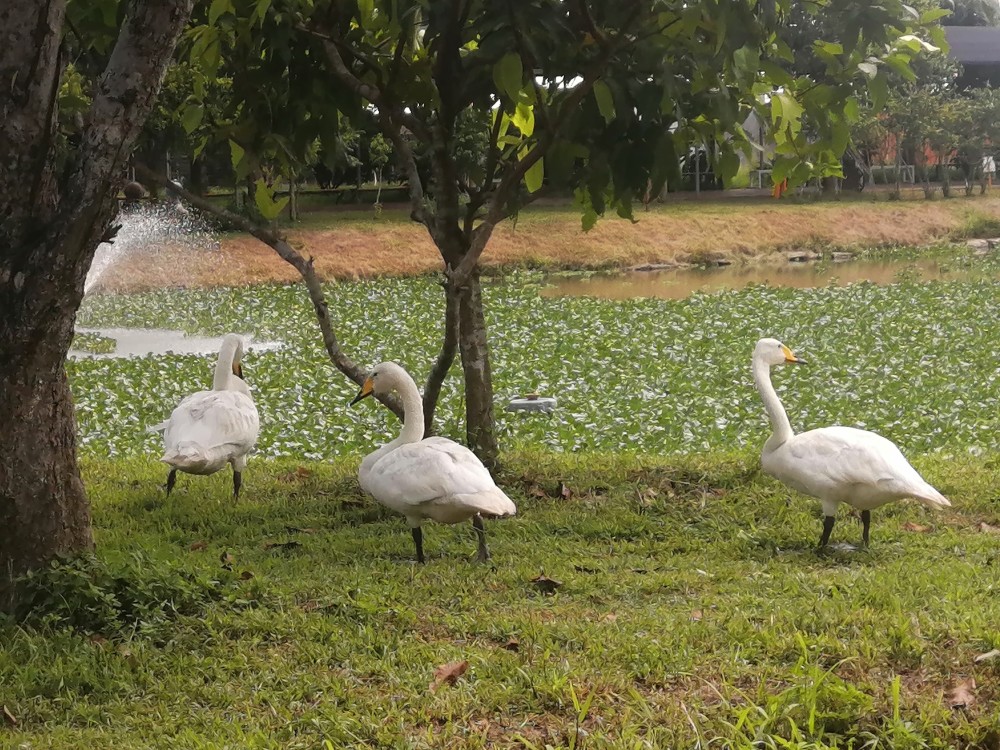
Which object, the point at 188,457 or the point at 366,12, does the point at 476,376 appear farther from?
the point at 366,12

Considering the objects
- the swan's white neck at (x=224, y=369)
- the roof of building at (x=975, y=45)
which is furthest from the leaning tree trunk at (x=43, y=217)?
the roof of building at (x=975, y=45)

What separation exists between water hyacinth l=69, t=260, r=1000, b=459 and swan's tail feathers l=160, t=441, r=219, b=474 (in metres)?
2.51

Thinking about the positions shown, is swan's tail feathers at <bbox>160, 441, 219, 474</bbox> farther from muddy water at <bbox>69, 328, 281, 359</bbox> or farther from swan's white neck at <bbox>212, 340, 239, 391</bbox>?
muddy water at <bbox>69, 328, 281, 359</bbox>

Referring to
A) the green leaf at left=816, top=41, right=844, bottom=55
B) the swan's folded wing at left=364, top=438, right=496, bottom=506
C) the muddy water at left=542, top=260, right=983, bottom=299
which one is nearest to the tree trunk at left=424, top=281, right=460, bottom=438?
the swan's folded wing at left=364, top=438, right=496, bottom=506

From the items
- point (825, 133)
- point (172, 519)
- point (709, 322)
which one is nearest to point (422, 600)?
point (172, 519)

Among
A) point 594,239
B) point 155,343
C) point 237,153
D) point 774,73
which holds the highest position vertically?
point 774,73

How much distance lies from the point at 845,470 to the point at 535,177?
291 cm

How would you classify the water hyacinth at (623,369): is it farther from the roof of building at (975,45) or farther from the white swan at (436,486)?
the roof of building at (975,45)

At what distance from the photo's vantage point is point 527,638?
4.30 meters

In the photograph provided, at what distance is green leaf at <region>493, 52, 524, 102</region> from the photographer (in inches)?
204

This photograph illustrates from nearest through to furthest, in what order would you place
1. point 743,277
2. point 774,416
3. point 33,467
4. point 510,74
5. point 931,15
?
point 33,467
point 510,74
point 931,15
point 774,416
point 743,277

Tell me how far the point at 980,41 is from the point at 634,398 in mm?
43525

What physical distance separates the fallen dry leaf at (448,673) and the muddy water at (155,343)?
11.9 metres

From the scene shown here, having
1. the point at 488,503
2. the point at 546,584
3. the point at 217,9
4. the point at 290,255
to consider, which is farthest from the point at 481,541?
the point at 217,9
